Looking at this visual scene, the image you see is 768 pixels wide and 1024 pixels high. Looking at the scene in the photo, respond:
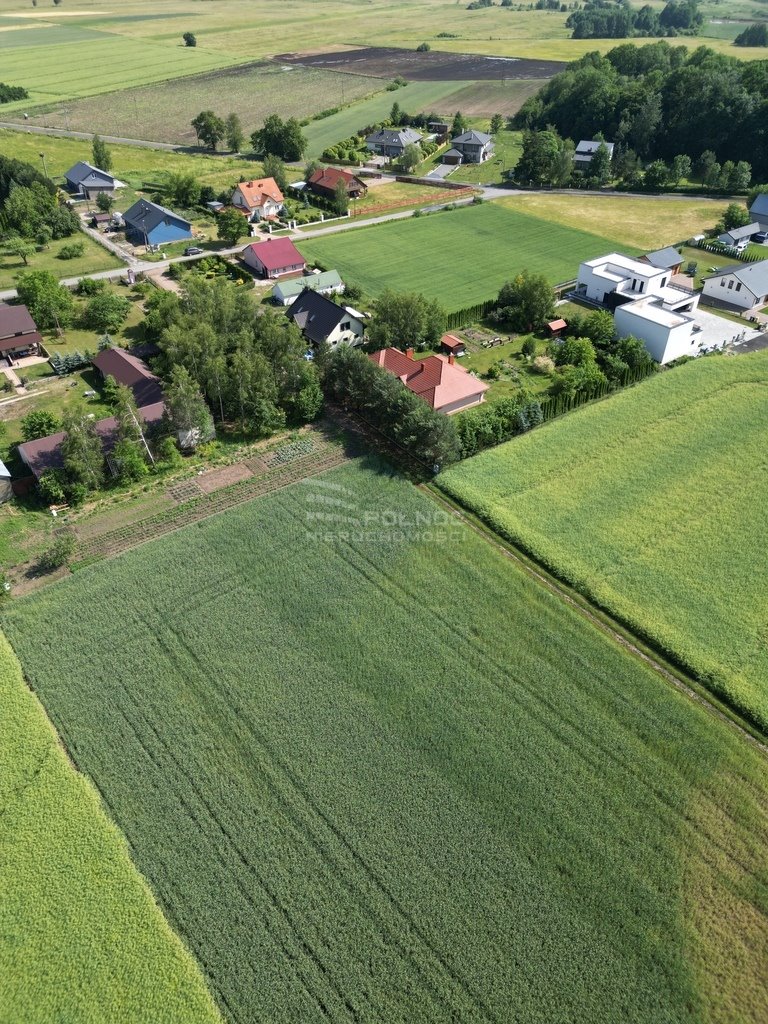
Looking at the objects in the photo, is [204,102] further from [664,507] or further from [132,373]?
[664,507]

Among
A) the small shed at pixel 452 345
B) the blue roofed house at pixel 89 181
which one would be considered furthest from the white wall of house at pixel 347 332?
the blue roofed house at pixel 89 181

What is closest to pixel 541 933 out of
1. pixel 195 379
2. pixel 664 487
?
pixel 664 487

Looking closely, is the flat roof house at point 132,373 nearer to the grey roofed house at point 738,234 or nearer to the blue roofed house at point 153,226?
the blue roofed house at point 153,226

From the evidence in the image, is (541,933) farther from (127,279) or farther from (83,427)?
(127,279)

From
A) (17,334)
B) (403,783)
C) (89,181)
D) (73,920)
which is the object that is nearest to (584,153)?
(89,181)

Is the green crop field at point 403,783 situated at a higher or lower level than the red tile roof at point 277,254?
lower

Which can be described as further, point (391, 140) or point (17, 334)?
point (391, 140)
